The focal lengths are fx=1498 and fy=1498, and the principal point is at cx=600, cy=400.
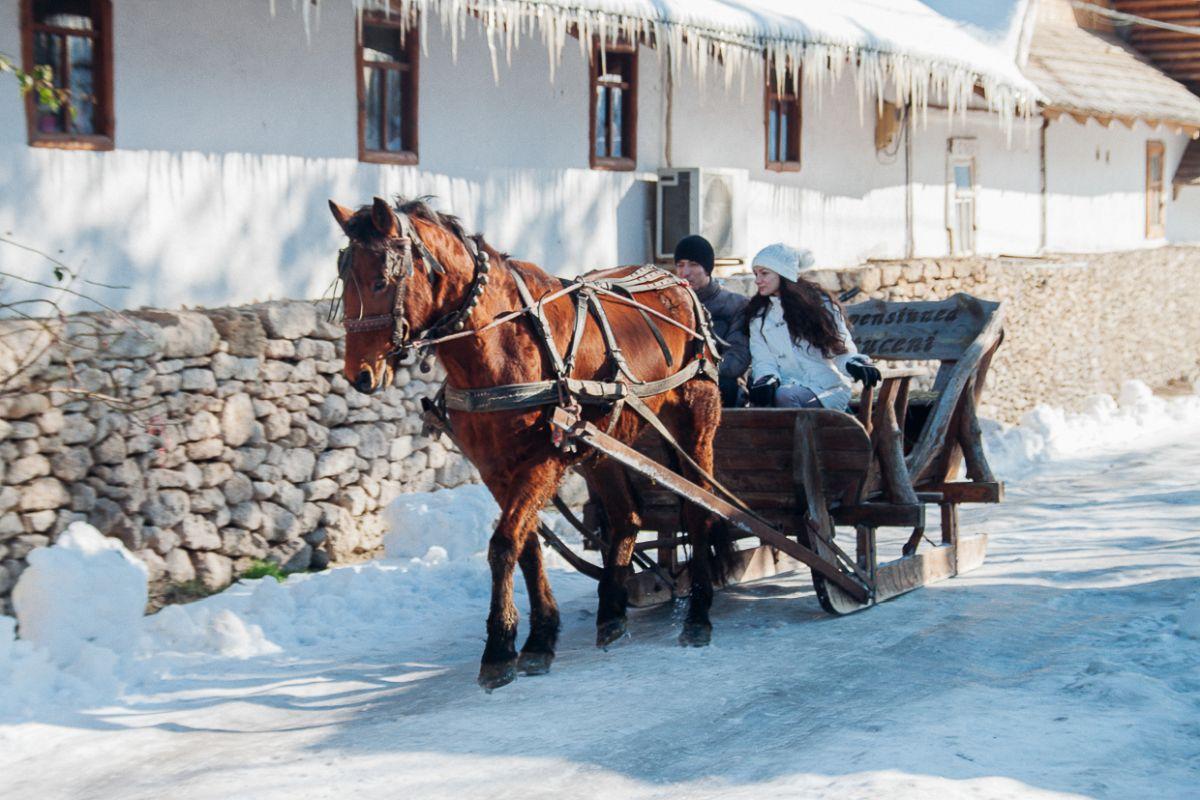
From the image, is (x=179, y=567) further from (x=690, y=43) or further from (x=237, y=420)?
(x=690, y=43)

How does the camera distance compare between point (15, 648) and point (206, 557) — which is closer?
point (15, 648)

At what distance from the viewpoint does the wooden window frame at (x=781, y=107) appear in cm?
1373

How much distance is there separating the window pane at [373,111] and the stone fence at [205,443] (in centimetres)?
146

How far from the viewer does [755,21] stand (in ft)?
38.4

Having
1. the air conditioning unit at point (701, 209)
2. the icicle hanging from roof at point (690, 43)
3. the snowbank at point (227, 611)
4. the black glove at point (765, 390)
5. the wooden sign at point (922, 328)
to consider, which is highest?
the icicle hanging from roof at point (690, 43)

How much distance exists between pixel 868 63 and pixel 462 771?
9279 mm

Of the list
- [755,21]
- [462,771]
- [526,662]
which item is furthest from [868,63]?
[462,771]

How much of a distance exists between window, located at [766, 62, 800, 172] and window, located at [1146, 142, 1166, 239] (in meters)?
9.48

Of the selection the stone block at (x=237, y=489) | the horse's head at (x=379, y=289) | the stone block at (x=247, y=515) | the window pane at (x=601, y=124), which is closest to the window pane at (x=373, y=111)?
the window pane at (x=601, y=124)

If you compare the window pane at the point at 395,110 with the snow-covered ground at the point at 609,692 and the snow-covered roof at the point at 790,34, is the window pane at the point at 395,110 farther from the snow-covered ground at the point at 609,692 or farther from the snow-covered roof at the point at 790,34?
the snow-covered ground at the point at 609,692

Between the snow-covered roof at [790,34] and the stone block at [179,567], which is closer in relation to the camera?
the stone block at [179,567]

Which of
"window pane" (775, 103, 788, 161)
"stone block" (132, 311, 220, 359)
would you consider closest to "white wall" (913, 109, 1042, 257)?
"window pane" (775, 103, 788, 161)

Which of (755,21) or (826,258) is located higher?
(755,21)

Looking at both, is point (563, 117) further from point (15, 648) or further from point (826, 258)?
point (15, 648)
